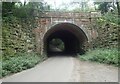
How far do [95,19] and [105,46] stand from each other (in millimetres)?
2734

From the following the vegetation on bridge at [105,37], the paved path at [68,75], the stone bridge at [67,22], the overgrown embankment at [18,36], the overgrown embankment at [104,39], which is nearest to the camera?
the paved path at [68,75]

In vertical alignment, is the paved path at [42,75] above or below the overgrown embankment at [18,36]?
below

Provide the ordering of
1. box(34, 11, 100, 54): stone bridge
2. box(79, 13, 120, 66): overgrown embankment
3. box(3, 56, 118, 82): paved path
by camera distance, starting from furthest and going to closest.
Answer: box(34, 11, 100, 54): stone bridge < box(79, 13, 120, 66): overgrown embankment < box(3, 56, 118, 82): paved path

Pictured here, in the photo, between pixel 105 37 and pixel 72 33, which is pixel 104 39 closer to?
pixel 105 37

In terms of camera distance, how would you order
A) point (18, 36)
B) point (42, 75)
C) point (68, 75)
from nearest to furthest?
point (68, 75) → point (42, 75) → point (18, 36)

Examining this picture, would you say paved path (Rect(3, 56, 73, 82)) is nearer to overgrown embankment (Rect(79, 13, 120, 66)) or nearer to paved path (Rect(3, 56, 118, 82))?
paved path (Rect(3, 56, 118, 82))

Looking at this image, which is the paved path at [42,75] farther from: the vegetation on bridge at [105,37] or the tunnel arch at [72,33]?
the tunnel arch at [72,33]

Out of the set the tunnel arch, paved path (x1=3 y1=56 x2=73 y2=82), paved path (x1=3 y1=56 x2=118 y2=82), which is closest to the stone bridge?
the tunnel arch

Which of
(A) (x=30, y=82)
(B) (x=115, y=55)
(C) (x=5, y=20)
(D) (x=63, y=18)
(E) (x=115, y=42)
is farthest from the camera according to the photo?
(D) (x=63, y=18)

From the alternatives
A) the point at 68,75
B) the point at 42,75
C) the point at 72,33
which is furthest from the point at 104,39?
the point at 42,75

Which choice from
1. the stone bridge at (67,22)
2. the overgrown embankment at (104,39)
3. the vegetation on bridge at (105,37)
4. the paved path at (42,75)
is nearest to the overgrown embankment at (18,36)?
the stone bridge at (67,22)

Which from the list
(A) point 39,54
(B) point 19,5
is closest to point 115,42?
(A) point 39,54

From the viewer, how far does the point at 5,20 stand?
57.5 ft

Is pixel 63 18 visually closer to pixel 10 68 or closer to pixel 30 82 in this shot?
pixel 10 68
